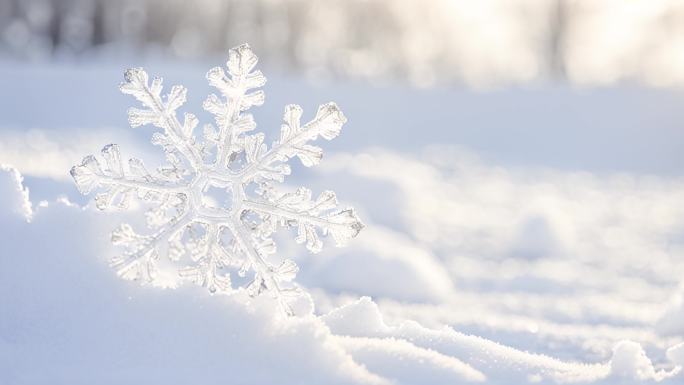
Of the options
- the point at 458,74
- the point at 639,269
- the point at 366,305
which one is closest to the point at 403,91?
Answer: the point at 458,74

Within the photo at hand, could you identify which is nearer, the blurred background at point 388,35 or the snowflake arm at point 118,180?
the snowflake arm at point 118,180

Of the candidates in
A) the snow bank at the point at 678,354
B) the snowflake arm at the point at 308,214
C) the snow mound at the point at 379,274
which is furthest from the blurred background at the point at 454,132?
the snowflake arm at the point at 308,214

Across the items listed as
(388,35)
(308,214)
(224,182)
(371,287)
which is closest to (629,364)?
(308,214)

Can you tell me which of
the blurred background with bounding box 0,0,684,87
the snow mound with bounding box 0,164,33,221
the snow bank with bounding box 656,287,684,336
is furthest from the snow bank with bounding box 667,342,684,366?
the blurred background with bounding box 0,0,684,87

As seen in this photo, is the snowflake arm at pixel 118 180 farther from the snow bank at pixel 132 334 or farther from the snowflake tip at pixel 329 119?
the snowflake tip at pixel 329 119

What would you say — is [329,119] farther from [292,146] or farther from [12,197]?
[12,197]

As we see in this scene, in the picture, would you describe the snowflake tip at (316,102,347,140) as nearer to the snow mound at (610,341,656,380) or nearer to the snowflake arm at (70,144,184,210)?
the snowflake arm at (70,144,184,210)

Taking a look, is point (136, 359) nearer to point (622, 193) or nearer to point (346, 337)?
point (346, 337)
